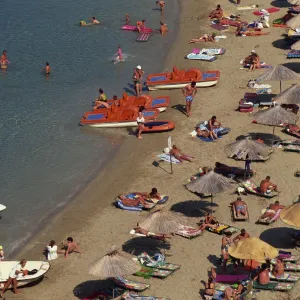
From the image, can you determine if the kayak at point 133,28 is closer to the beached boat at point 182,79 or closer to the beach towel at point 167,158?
the beached boat at point 182,79

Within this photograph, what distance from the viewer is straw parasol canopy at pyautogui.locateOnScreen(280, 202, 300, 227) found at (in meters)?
21.0

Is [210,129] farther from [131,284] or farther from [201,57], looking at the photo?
[131,284]

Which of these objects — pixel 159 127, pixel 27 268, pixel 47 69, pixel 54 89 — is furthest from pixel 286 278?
pixel 47 69

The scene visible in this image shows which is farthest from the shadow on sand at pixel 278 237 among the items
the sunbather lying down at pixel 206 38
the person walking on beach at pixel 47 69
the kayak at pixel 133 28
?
the kayak at pixel 133 28

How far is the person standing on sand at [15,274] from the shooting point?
69.0 ft

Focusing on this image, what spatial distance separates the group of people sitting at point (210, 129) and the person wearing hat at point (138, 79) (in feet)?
16.2

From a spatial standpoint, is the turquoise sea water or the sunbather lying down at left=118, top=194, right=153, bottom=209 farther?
the turquoise sea water

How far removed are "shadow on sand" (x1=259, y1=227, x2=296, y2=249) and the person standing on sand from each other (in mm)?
6917

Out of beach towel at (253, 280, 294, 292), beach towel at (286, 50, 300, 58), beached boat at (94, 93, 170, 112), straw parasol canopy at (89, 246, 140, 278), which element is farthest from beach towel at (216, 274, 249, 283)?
beach towel at (286, 50, 300, 58)

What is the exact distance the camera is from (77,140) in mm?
31000

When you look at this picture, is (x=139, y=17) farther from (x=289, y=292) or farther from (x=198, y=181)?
(x=289, y=292)

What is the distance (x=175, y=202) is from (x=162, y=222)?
152 inches

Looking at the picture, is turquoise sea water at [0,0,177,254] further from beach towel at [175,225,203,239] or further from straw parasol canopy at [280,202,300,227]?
straw parasol canopy at [280,202,300,227]

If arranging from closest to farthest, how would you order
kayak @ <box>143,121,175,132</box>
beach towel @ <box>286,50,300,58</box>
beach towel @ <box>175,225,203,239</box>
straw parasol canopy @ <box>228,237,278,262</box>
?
straw parasol canopy @ <box>228,237,278,262</box>, beach towel @ <box>175,225,203,239</box>, kayak @ <box>143,121,175,132</box>, beach towel @ <box>286,50,300,58</box>
